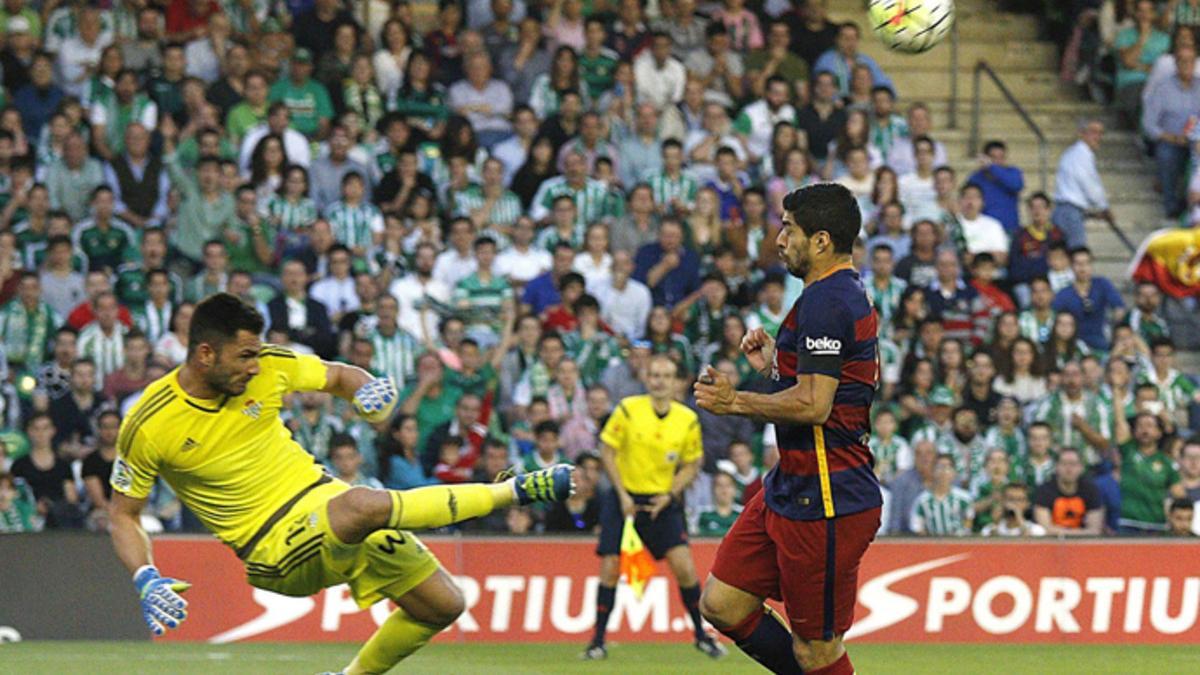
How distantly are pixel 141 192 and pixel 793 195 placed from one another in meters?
11.0

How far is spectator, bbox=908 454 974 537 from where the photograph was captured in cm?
Answer: 1642

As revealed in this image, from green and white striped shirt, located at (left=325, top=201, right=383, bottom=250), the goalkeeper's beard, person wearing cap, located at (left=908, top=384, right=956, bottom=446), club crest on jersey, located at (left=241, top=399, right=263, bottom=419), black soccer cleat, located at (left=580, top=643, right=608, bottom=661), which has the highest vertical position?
green and white striped shirt, located at (left=325, top=201, right=383, bottom=250)

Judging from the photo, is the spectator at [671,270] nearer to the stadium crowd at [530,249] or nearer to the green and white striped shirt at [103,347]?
the stadium crowd at [530,249]

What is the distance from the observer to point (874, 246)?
1839 centimetres

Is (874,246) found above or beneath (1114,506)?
above

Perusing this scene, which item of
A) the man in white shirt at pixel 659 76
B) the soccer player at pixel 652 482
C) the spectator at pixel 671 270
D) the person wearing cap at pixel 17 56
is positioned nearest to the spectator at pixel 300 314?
the spectator at pixel 671 270

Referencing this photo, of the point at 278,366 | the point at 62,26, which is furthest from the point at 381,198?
the point at 278,366

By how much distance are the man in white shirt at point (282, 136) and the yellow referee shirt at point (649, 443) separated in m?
5.55

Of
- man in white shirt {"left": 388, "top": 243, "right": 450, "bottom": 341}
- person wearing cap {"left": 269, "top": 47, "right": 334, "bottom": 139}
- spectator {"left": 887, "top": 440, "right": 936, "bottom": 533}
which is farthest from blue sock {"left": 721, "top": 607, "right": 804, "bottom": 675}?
person wearing cap {"left": 269, "top": 47, "right": 334, "bottom": 139}

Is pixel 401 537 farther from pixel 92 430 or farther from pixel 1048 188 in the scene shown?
pixel 1048 188

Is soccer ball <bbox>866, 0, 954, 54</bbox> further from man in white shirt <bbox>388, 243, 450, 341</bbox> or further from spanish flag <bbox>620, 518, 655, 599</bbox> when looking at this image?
man in white shirt <bbox>388, 243, 450, 341</bbox>

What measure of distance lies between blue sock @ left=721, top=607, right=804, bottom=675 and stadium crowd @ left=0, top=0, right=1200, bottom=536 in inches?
289

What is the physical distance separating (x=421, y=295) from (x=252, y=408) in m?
8.45

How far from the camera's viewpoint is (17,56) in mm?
19016
